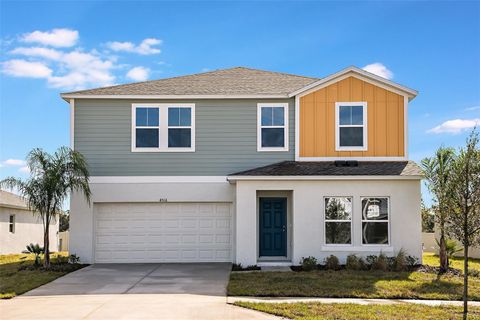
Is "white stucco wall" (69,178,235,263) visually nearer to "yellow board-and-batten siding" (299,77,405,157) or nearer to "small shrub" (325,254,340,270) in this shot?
"yellow board-and-batten siding" (299,77,405,157)

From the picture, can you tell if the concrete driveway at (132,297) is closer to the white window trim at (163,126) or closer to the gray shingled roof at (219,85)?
the white window trim at (163,126)

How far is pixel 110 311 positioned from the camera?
1028 cm

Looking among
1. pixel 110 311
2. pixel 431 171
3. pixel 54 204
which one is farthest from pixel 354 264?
pixel 54 204

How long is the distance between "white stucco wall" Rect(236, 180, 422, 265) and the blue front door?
1.20 meters

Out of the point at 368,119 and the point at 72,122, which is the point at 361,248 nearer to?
the point at 368,119

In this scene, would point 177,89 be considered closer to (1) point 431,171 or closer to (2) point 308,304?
(1) point 431,171

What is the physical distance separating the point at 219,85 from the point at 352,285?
9.51 m

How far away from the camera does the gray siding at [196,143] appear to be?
18453 mm

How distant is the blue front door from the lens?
18047mm

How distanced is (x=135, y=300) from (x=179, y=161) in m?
7.68

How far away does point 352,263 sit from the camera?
1599 cm

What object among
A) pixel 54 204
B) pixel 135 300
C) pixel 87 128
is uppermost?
pixel 87 128

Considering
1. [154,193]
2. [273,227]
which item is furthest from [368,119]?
[154,193]

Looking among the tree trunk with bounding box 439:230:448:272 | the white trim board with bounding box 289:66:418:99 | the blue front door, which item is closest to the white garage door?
the blue front door
